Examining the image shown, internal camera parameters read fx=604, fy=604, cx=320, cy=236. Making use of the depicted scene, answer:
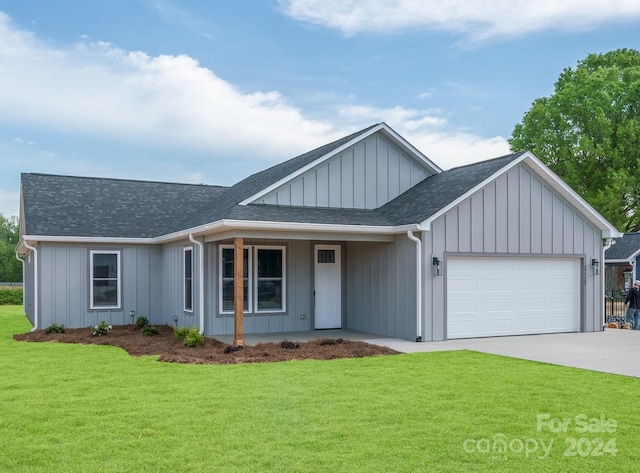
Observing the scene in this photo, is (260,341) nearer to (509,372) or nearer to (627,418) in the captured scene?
(509,372)

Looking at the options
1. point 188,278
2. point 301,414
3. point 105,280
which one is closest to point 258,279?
point 188,278

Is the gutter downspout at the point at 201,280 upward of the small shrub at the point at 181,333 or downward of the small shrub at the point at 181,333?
upward

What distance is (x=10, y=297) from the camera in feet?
95.9

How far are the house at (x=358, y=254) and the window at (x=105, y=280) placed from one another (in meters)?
0.03

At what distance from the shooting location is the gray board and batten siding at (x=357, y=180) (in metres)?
14.6

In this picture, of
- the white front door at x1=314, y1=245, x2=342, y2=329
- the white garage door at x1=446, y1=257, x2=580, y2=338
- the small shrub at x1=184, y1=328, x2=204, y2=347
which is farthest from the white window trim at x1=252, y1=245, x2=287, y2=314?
the white garage door at x1=446, y1=257, x2=580, y2=338

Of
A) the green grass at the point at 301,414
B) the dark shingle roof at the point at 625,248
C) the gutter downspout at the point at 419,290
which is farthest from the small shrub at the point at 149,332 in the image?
the dark shingle roof at the point at 625,248

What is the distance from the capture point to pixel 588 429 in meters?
6.02

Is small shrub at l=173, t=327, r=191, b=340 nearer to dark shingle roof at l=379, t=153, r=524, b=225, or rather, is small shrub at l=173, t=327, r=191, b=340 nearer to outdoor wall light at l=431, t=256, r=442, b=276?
dark shingle roof at l=379, t=153, r=524, b=225

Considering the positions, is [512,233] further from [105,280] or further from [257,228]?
[105,280]

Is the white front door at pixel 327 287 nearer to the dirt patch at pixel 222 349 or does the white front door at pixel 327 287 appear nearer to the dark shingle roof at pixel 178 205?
the dark shingle roof at pixel 178 205

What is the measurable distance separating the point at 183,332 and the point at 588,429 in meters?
9.15

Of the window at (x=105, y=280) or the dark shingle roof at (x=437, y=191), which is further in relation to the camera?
the window at (x=105, y=280)

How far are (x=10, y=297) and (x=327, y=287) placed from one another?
66.8 ft
